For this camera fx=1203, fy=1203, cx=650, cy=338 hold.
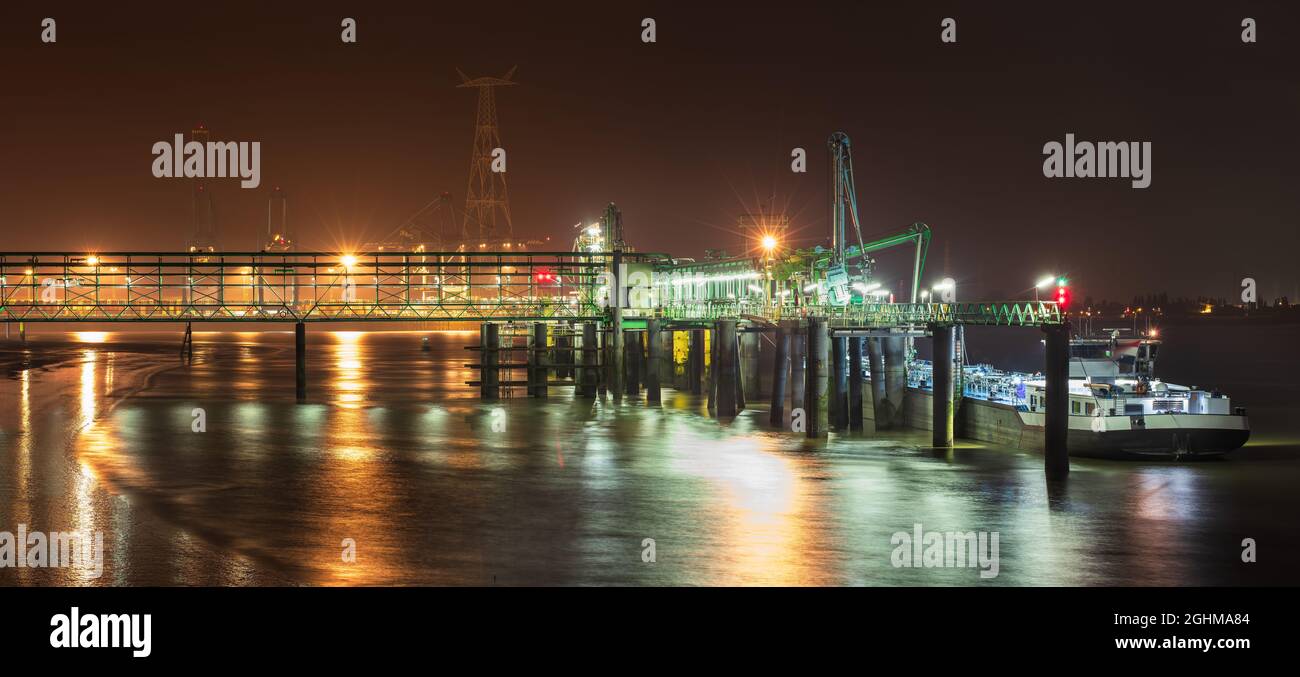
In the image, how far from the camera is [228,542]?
2969 cm

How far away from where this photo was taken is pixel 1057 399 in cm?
3919

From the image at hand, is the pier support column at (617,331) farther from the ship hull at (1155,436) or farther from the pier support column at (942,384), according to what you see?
the ship hull at (1155,436)

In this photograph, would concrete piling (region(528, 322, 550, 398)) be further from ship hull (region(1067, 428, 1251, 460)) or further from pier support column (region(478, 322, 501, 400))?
ship hull (region(1067, 428, 1251, 460))

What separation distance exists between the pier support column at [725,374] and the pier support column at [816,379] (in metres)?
9.82

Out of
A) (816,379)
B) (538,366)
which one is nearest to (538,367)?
(538,366)

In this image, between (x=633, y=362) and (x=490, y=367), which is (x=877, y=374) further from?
(x=490, y=367)

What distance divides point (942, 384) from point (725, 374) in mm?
16217

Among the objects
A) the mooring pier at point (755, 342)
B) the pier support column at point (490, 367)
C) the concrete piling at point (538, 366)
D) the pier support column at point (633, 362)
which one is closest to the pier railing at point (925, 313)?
the mooring pier at point (755, 342)

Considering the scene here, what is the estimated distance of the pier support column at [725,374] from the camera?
198ft

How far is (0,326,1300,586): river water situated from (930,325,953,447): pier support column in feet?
3.55

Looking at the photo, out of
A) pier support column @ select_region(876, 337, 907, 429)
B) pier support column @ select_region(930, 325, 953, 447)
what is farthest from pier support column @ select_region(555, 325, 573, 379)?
pier support column @ select_region(930, 325, 953, 447)
